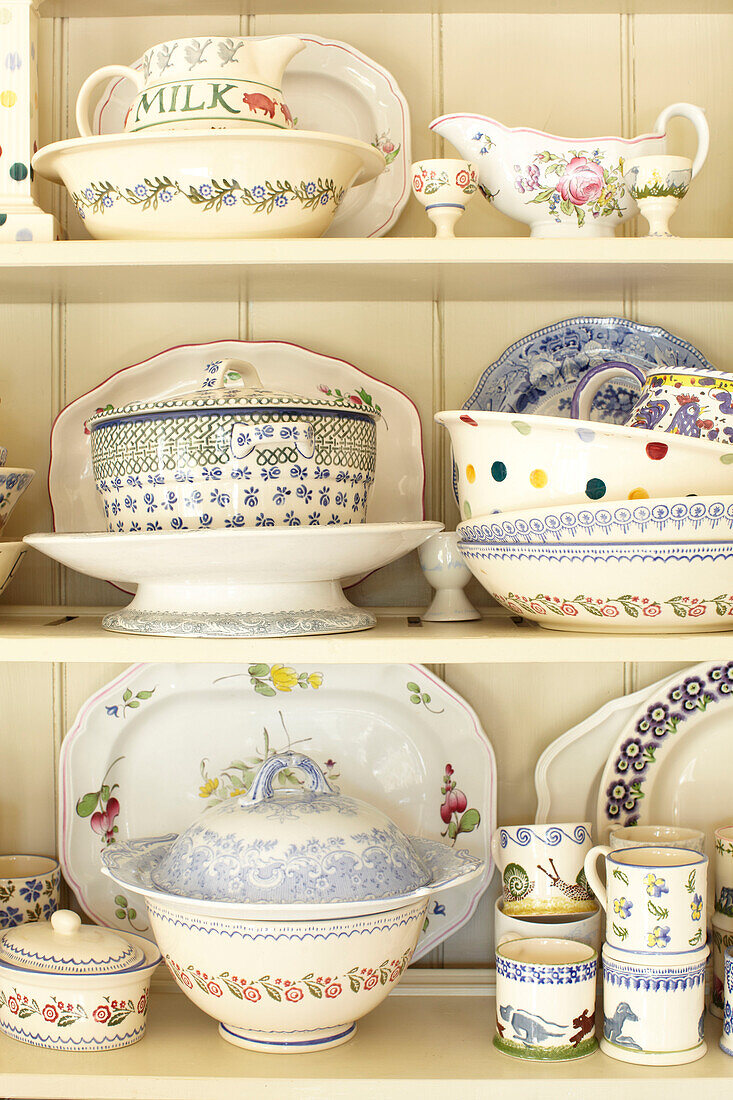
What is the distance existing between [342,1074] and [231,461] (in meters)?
0.48

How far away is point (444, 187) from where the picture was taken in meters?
0.86

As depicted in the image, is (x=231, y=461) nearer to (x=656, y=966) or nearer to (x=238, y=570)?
(x=238, y=570)

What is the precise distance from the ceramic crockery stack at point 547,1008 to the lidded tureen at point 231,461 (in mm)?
393

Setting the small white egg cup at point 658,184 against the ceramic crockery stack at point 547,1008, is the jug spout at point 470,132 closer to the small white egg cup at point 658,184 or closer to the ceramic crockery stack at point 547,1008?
the small white egg cup at point 658,184

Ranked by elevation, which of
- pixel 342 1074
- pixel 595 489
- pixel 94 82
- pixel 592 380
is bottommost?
pixel 342 1074

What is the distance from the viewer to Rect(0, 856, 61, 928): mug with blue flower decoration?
0.99 meters

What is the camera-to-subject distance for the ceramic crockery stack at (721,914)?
0.95 metres

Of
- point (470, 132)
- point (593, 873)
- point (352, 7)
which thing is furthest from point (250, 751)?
point (352, 7)

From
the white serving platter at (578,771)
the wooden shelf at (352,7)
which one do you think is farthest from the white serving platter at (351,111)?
the white serving platter at (578,771)

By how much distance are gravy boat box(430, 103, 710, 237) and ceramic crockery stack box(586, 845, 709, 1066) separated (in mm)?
531

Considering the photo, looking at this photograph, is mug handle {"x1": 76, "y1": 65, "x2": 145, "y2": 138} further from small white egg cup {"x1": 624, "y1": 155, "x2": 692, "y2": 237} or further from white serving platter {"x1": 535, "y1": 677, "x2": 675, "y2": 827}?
white serving platter {"x1": 535, "y1": 677, "x2": 675, "y2": 827}

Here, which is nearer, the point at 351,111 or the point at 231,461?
the point at 231,461

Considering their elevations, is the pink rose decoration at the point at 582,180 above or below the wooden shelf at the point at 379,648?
above

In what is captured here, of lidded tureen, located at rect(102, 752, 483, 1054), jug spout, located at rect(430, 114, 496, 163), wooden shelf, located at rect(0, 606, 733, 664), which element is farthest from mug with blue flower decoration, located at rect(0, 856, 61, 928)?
jug spout, located at rect(430, 114, 496, 163)
